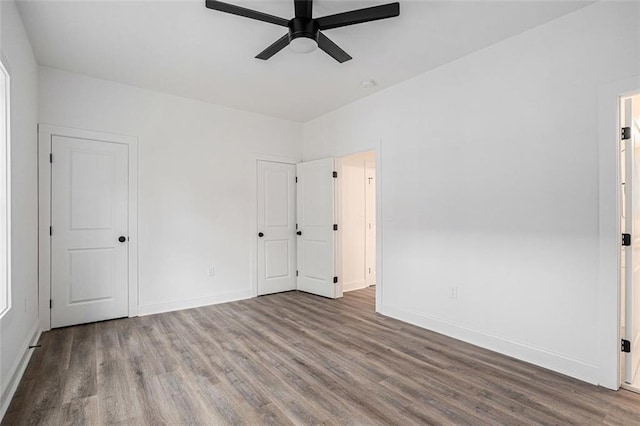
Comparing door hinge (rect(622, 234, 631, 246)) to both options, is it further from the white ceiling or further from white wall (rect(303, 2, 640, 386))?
the white ceiling

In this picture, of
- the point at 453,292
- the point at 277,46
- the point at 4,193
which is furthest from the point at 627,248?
the point at 4,193

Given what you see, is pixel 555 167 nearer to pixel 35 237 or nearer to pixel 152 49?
pixel 152 49

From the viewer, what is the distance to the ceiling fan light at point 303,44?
2.44 m

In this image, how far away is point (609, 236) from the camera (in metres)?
2.37

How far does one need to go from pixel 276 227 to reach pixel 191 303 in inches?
65.1

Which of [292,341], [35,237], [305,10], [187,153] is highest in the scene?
[305,10]

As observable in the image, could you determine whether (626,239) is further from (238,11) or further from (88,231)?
(88,231)

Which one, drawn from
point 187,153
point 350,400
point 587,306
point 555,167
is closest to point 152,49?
point 187,153

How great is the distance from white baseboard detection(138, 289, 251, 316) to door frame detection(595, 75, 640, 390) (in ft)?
13.2

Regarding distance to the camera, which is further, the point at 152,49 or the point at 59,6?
the point at 152,49

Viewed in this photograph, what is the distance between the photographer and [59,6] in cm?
251

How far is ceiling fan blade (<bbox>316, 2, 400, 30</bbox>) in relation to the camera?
2.24 metres

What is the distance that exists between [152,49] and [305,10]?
1.69m

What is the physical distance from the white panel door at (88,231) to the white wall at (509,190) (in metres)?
3.19
